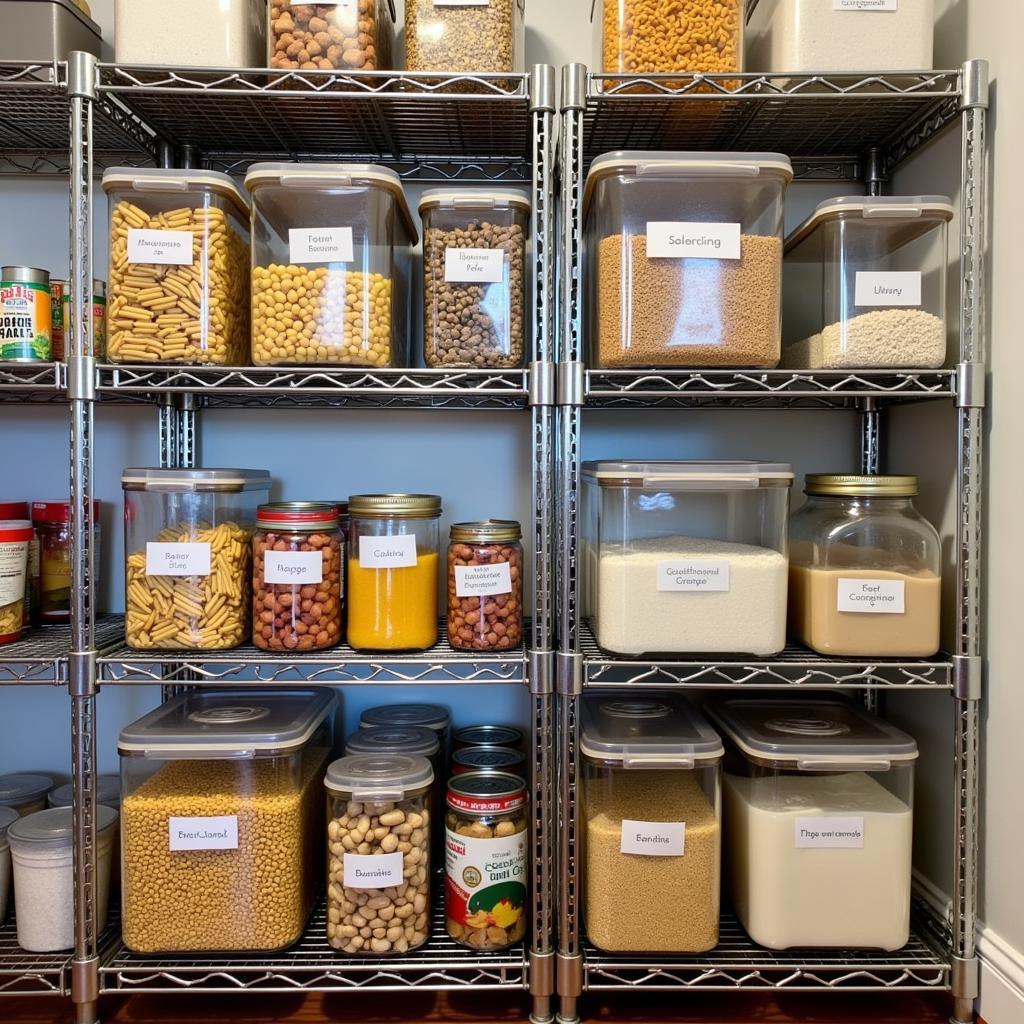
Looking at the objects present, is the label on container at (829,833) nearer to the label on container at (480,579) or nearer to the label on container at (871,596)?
the label on container at (871,596)

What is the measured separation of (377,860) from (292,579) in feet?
1.64

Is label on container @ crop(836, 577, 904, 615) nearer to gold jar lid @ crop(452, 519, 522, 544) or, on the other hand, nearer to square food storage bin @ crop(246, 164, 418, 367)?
gold jar lid @ crop(452, 519, 522, 544)

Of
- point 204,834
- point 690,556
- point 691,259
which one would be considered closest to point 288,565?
point 204,834

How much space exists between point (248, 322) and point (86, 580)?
0.55m

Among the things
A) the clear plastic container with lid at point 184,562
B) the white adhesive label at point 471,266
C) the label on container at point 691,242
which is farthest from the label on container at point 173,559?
the label on container at point 691,242

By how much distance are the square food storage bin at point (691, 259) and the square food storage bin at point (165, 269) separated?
0.69 m

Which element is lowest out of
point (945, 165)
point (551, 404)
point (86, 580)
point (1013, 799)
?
point (1013, 799)

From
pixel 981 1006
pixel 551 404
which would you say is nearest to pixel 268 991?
pixel 551 404

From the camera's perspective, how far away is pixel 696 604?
1280 millimetres

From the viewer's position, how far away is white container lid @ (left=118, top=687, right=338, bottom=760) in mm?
1307

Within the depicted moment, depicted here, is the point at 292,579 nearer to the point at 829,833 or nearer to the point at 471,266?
the point at 471,266

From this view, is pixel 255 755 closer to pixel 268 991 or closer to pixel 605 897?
pixel 268 991

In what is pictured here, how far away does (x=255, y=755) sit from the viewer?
1.31m

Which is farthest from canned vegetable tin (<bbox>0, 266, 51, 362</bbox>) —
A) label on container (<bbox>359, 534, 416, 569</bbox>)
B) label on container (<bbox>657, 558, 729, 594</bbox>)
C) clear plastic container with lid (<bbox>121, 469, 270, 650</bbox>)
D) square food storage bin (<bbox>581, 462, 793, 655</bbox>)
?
label on container (<bbox>657, 558, 729, 594</bbox>)
